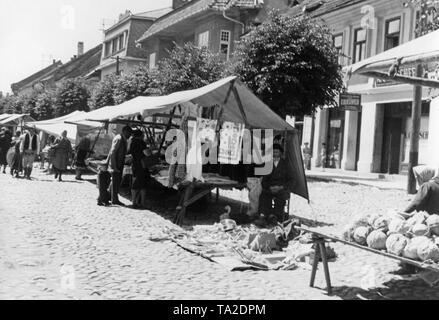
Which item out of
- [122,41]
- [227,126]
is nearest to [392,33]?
[227,126]

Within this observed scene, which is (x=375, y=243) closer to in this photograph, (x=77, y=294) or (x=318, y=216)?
(x=77, y=294)

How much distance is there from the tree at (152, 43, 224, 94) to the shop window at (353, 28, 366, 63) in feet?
20.3

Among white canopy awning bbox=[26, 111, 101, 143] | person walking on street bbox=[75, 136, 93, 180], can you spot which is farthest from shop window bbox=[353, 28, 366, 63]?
person walking on street bbox=[75, 136, 93, 180]

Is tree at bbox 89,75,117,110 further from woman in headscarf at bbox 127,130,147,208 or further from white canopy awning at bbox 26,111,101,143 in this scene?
woman in headscarf at bbox 127,130,147,208

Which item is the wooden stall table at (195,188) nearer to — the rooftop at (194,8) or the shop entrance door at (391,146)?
the shop entrance door at (391,146)

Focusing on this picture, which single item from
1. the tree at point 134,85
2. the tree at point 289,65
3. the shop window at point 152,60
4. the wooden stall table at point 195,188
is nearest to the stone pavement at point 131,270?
the wooden stall table at point 195,188

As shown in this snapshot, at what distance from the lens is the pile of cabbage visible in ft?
16.1

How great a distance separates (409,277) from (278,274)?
Answer: 1440 mm

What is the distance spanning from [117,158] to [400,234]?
7778 millimetres

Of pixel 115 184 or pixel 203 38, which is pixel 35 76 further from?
pixel 115 184

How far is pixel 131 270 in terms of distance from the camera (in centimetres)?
635
